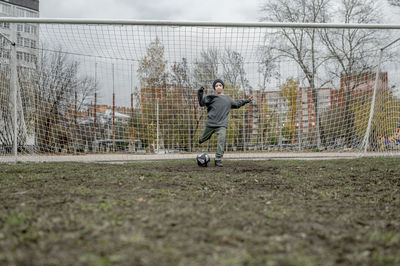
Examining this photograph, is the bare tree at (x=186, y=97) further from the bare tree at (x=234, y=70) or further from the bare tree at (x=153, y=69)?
the bare tree at (x=234, y=70)

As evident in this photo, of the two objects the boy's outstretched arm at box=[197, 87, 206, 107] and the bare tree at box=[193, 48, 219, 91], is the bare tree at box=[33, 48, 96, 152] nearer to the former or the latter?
the bare tree at box=[193, 48, 219, 91]

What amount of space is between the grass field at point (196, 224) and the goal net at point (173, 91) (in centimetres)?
450

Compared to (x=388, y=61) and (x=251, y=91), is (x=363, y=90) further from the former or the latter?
(x=251, y=91)

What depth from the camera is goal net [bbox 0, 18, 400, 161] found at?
7.34 m

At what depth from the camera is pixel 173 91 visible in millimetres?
8320

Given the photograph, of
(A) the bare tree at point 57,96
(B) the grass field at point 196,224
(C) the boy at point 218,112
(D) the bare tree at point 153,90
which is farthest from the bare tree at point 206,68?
(B) the grass field at point 196,224

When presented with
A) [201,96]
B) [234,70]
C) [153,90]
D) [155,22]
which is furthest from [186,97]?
[155,22]

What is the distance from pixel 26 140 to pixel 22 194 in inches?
219

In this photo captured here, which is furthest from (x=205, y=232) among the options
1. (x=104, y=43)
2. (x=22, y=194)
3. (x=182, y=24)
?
(x=104, y=43)

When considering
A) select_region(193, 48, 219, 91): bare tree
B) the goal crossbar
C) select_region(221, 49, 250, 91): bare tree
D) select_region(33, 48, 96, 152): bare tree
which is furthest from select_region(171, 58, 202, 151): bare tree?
select_region(33, 48, 96, 152): bare tree

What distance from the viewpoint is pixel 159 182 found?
407cm

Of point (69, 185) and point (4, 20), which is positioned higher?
point (4, 20)

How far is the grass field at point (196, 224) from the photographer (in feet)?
5.13

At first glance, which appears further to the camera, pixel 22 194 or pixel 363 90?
pixel 363 90
